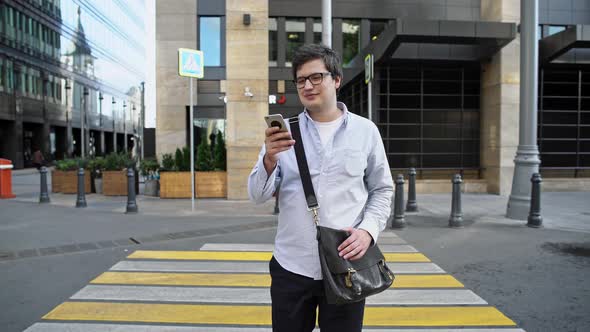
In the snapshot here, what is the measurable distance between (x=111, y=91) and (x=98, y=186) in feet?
171

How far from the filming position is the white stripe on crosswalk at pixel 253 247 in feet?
22.7

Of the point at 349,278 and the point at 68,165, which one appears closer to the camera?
the point at 349,278

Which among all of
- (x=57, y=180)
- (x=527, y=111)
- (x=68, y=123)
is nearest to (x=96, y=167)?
(x=57, y=180)

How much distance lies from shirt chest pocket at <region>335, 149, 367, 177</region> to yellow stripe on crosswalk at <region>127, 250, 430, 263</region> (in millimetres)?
4342

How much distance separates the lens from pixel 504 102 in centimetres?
1393

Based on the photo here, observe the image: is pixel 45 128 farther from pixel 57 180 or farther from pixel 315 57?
pixel 315 57

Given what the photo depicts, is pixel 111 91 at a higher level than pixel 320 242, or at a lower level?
higher

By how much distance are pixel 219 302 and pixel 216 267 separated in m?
1.35

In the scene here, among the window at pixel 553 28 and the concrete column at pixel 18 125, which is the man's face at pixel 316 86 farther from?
the concrete column at pixel 18 125

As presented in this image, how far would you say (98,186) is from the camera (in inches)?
571

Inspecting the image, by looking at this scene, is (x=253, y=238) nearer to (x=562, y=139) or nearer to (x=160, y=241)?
(x=160, y=241)

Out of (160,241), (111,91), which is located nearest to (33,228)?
(160,241)

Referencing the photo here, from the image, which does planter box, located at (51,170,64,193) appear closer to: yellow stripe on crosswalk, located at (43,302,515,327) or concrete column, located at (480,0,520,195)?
yellow stripe on crosswalk, located at (43,302,515,327)

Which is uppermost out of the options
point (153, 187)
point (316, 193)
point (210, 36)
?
point (210, 36)
